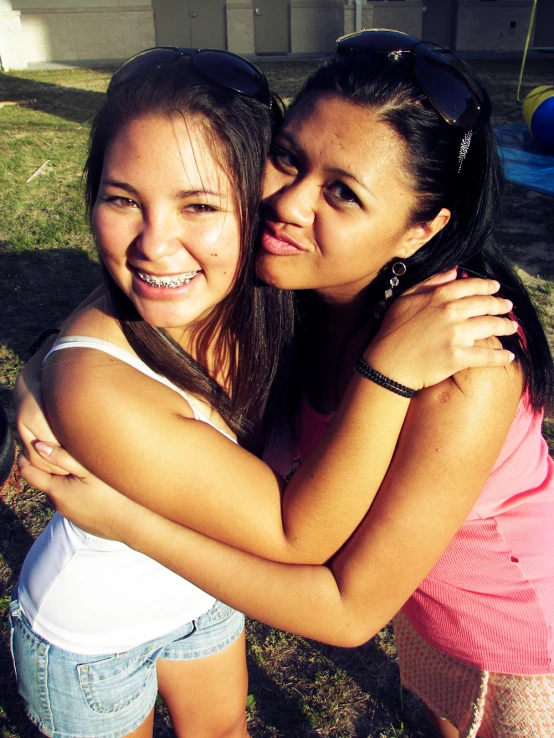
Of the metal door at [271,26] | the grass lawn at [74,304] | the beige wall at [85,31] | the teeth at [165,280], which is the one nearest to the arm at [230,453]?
the teeth at [165,280]

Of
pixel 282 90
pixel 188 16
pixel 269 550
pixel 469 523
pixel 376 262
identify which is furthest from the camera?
pixel 188 16

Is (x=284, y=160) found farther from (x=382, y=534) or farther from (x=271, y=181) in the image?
(x=382, y=534)

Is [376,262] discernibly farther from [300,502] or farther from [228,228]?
[300,502]

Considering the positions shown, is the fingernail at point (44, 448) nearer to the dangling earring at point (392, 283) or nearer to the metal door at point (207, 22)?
the dangling earring at point (392, 283)

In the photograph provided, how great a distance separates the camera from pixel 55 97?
49.1ft

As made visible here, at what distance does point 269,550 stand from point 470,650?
664 mm

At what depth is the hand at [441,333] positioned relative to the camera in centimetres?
149

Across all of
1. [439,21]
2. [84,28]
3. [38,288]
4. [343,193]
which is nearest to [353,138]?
[343,193]

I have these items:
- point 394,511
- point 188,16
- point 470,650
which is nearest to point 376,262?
point 394,511

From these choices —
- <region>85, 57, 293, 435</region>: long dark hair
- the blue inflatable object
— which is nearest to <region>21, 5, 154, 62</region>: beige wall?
the blue inflatable object

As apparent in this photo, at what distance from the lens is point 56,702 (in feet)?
5.88

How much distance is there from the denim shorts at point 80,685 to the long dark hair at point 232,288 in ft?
2.45

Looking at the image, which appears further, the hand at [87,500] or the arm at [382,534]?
the hand at [87,500]

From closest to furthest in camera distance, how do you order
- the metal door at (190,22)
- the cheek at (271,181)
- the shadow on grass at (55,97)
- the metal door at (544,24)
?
the cheek at (271,181)
the shadow on grass at (55,97)
the metal door at (190,22)
the metal door at (544,24)
